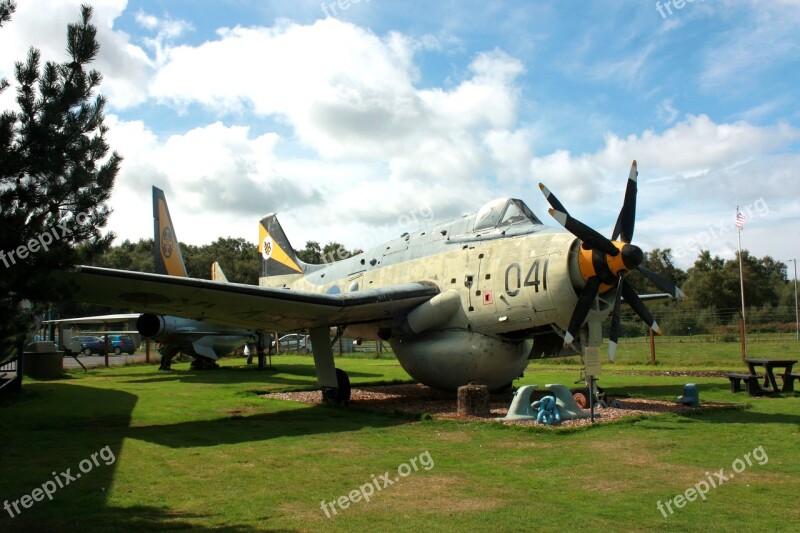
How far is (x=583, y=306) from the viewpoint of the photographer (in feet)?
39.8

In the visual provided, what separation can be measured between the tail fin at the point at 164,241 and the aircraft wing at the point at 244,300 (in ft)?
30.1

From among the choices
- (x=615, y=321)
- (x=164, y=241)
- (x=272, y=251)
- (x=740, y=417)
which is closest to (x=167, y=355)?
(x=164, y=241)

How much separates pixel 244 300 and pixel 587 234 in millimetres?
7544

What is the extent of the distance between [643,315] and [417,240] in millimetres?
6390

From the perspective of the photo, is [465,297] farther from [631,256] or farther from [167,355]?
[167,355]

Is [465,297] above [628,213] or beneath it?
beneath

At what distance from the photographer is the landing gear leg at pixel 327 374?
1523 centimetres

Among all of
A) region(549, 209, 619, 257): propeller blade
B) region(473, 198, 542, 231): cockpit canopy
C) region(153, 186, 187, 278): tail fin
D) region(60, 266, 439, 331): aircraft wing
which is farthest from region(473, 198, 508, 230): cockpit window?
region(153, 186, 187, 278): tail fin

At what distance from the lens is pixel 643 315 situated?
12.9m

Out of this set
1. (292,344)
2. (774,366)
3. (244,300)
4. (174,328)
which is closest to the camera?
(244,300)

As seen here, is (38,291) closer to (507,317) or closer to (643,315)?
(507,317)

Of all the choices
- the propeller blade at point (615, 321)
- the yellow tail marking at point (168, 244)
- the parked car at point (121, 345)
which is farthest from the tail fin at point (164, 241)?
the parked car at point (121, 345)

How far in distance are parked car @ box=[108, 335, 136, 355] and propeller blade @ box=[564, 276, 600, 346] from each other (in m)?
51.6

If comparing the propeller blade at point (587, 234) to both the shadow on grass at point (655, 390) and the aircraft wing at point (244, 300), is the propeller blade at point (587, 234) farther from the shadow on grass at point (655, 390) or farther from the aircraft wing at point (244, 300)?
the shadow on grass at point (655, 390)
